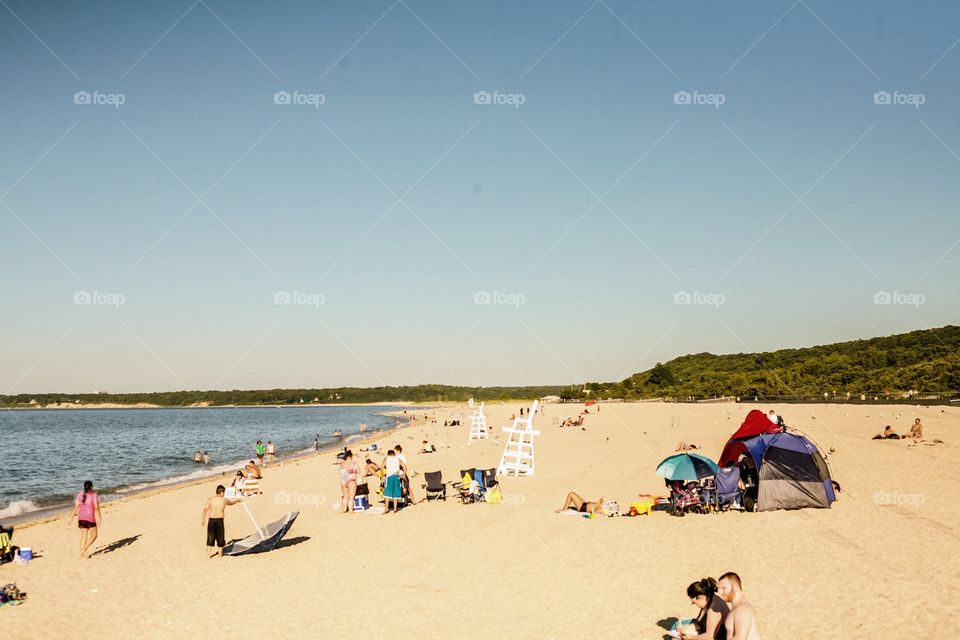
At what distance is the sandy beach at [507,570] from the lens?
7.86 meters

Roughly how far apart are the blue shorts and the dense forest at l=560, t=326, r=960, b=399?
4950 cm

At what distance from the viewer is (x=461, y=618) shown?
799 centimetres

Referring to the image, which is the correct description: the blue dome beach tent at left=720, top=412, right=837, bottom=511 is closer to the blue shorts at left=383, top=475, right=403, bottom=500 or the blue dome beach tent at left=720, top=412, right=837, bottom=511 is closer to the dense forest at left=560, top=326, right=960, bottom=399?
the blue shorts at left=383, top=475, right=403, bottom=500

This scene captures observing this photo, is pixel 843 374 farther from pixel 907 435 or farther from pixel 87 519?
pixel 87 519

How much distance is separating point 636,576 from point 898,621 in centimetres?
334

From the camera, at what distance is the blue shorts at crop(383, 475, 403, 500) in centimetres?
1523

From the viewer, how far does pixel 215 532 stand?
11.8m

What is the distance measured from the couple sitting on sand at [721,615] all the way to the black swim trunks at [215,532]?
846 cm
